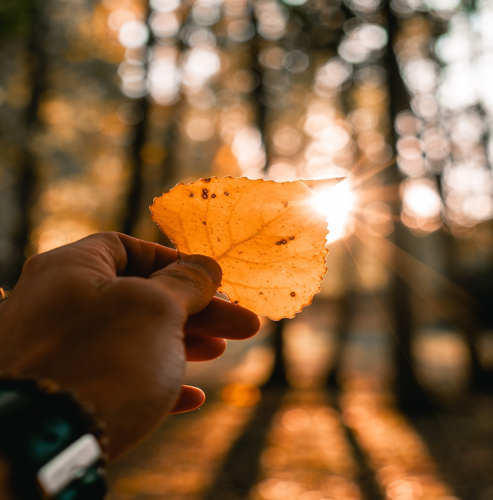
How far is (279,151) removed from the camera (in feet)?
38.0

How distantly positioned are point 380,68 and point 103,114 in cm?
792

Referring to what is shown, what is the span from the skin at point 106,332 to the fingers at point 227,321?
37 cm

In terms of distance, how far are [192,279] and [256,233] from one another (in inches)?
10.4

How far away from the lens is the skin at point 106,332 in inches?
39.3

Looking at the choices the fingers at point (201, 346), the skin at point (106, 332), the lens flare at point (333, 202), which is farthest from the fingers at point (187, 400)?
the lens flare at point (333, 202)

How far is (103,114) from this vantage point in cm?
1110

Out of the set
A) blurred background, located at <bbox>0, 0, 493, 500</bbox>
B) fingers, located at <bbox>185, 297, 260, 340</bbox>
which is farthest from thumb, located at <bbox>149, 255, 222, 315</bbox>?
blurred background, located at <bbox>0, 0, 493, 500</bbox>

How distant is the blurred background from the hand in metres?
5.90

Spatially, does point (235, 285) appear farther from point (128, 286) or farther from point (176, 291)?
point (128, 286)


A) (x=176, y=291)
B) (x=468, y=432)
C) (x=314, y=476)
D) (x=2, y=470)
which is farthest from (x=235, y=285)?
(x=468, y=432)

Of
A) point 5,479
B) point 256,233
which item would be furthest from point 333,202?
point 5,479

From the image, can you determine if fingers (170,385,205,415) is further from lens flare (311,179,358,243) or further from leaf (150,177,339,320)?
lens flare (311,179,358,243)

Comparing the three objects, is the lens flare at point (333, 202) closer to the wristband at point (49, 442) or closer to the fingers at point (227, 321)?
the fingers at point (227, 321)

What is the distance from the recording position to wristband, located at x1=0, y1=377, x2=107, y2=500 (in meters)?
0.82
